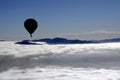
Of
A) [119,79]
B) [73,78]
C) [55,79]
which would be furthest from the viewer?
[73,78]

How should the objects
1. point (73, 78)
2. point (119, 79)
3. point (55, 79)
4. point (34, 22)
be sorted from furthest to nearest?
1. point (73, 78)
2. point (55, 79)
3. point (119, 79)
4. point (34, 22)

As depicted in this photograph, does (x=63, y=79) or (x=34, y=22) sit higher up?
(x=34, y=22)

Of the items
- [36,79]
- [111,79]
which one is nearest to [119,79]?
[111,79]

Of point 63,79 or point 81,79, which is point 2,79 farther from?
point 81,79

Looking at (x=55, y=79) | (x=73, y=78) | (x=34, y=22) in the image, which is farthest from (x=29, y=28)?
(x=73, y=78)

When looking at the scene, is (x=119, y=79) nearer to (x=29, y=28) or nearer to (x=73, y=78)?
(x=73, y=78)

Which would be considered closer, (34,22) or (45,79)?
(34,22)
